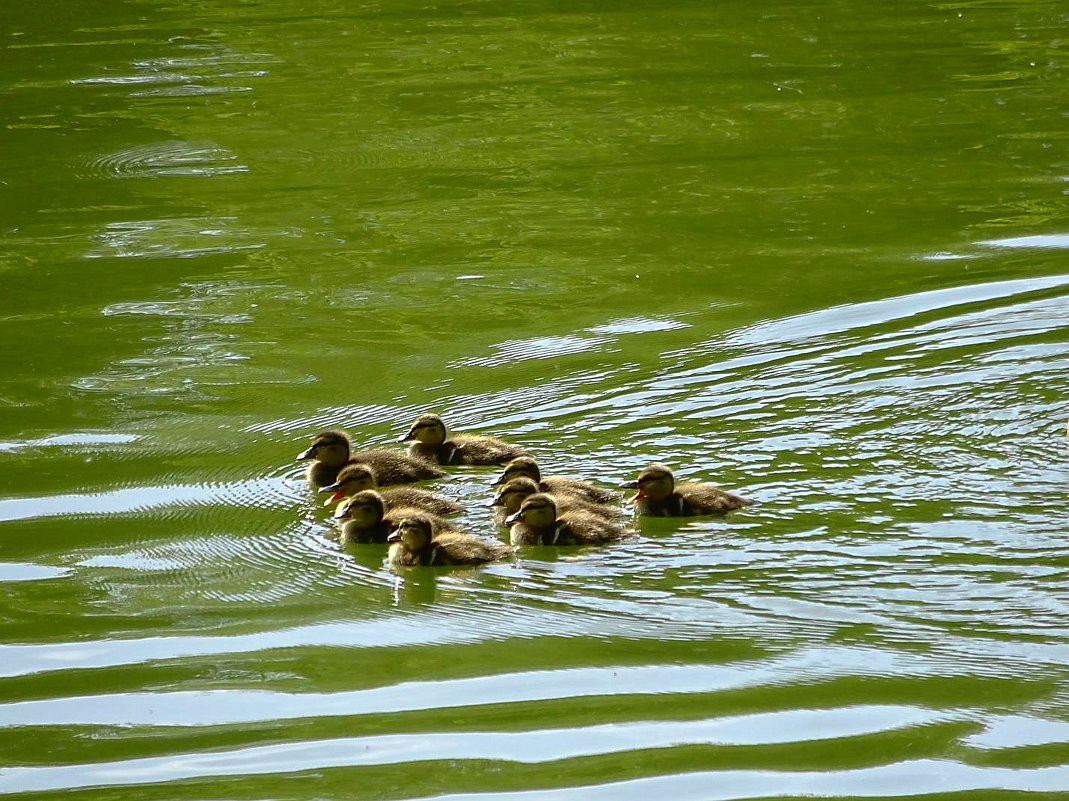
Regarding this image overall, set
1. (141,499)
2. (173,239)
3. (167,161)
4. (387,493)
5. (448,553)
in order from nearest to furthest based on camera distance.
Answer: (448,553)
(387,493)
(141,499)
(173,239)
(167,161)

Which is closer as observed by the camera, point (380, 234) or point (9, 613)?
point (9, 613)

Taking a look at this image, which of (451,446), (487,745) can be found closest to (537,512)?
(451,446)

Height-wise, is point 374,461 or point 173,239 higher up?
point 173,239

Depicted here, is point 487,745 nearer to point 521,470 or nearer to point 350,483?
point 521,470

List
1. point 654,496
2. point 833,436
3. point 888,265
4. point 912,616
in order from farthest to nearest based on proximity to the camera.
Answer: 1. point 888,265
2. point 833,436
3. point 654,496
4. point 912,616

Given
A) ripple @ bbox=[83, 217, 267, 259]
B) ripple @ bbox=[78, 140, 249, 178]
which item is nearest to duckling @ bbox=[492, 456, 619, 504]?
ripple @ bbox=[83, 217, 267, 259]

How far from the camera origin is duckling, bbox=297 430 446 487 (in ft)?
19.4

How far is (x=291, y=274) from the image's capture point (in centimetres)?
826

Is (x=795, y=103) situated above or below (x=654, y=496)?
above

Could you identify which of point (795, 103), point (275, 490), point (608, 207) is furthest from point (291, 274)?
point (795, 103)

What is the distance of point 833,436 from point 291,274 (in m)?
3.34

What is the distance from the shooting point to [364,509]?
545 centimetres

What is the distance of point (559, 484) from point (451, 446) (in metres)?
0.59

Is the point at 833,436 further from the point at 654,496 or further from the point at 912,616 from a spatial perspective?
the point at 912,616
